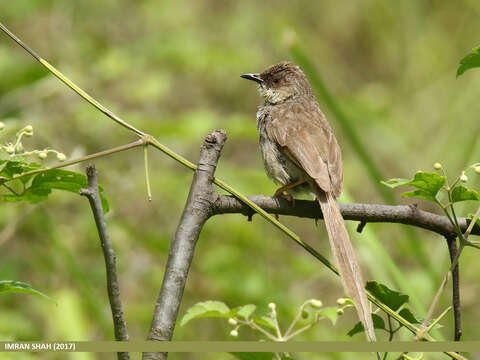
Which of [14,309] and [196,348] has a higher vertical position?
[14,309]

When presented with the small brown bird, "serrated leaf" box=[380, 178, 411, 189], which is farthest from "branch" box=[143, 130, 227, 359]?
the small brown bird

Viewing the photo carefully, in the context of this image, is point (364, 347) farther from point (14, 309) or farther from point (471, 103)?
point (471, 103)

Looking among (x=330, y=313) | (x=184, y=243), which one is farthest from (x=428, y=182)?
(x=184, y=243)

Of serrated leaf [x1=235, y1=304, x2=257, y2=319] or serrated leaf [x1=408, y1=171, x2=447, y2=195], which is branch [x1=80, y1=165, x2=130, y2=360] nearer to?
serrated leaf [x1=235, y1=304, x2=257, y2=319]

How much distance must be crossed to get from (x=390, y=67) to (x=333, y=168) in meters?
6.22

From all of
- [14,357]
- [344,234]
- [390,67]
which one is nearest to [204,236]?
[344,234]

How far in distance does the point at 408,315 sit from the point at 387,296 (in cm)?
9

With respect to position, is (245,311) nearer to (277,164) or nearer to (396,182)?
(396,182)

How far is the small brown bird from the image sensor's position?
2750 millimetres

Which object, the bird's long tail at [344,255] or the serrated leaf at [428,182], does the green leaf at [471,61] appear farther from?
the bird's long tail at [344,255]

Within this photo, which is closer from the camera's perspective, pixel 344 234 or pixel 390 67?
pixel 344 234

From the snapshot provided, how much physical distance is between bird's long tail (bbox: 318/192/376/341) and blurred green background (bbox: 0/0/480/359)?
1.18 feet

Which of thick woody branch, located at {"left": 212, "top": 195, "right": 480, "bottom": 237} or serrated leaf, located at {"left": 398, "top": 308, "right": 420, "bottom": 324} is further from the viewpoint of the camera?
thick woody branch, located at {"left": 212, "top": 195, "right": 480, "bottom": 237}

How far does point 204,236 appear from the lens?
5102 millimetres
